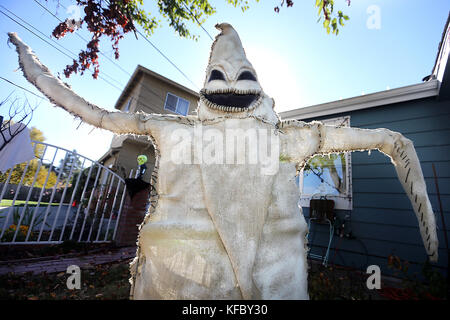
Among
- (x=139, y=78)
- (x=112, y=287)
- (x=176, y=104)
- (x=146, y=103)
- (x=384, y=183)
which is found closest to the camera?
(x=112, y=287)

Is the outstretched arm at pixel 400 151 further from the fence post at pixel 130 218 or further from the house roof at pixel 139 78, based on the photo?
the house roof at pixel 139 78

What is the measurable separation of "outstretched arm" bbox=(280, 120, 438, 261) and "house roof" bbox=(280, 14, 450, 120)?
2275mm

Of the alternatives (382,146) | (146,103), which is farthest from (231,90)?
(146,103)

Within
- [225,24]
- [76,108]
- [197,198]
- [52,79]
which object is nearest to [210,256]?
[197,198]

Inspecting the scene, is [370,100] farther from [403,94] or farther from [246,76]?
[246,76]

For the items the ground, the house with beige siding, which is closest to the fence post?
the ground

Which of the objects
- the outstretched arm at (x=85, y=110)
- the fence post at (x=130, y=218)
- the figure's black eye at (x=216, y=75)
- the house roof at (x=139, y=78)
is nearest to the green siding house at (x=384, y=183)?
the figure's black eye at (x=216, y=75)

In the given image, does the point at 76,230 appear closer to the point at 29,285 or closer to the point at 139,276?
the point at 29,285

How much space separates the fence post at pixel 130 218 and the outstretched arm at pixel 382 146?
3855 millimetres

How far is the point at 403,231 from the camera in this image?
345 centimetres

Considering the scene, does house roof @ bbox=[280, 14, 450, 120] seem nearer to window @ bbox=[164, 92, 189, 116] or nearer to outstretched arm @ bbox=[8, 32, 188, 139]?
outstretched arm @ bbox=[8, 32, 188, 139]

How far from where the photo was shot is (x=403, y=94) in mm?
3807

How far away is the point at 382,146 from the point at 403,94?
3492mm

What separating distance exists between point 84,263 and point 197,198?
3.13m
